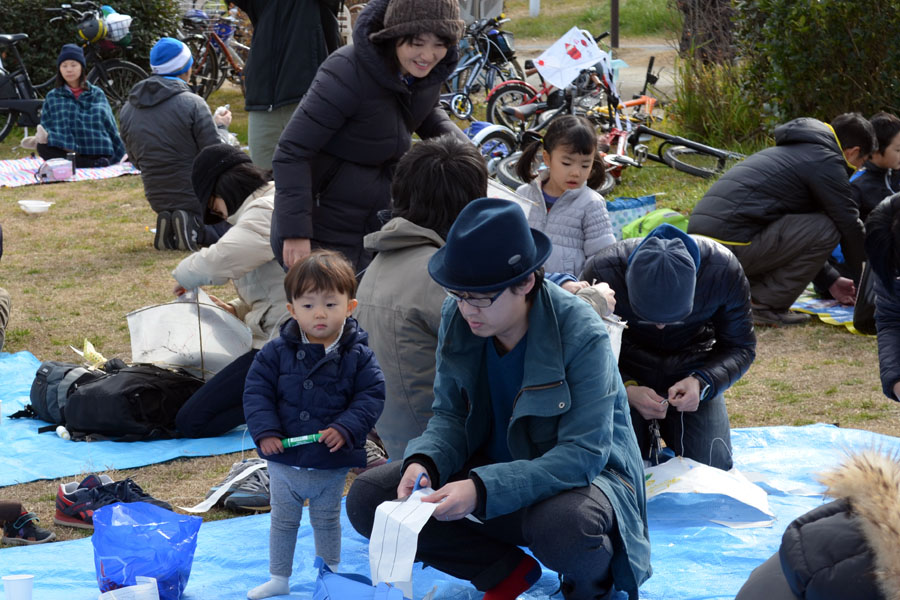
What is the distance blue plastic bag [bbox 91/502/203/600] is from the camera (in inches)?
112

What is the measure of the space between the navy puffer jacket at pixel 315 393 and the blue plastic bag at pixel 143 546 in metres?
0.32

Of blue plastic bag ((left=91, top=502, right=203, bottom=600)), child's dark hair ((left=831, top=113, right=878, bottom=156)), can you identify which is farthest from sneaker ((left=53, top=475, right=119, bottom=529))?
child's dark hair ((left=831, top=113, right=878, bottom=156))

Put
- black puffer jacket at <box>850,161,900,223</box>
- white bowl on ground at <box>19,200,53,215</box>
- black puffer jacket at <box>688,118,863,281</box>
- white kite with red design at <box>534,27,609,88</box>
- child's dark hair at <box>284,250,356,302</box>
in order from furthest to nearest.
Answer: white bowl on ground at <box>19,200,53,215</box> → white kite with red design at <box>534,27,609,88</box> → black puffer jacket at <box>850,161,900,223</box> → black puffer jacket at <box>688,118,863,281</box> → child's dark hair at <box>284,250,356,302</box>

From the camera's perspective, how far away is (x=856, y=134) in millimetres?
5820

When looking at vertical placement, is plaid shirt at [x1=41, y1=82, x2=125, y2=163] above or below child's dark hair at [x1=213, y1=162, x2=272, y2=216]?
below

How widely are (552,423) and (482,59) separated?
1074cm

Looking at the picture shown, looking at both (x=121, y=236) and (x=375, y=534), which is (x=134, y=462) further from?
(x=121, y=236)

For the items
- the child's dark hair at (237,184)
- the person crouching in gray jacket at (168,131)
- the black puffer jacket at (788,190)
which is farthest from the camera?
the person crouching in gray jacket at (168,131)

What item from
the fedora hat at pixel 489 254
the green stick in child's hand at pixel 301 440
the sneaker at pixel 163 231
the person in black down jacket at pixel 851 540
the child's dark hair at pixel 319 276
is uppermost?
the fedora hat at pixel 489 254

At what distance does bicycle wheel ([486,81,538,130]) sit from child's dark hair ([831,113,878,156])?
558cm

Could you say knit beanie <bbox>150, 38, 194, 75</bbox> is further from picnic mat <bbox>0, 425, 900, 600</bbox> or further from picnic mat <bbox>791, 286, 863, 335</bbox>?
picnic mat <bbox>0, 425, 900, 600</bbox>

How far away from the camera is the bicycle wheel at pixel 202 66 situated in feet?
43.6

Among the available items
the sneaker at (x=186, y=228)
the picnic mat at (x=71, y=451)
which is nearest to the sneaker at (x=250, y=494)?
the picnic mat at (x=71, y=451)

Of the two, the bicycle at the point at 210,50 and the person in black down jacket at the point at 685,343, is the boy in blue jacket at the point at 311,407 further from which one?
the bicycle at the point at 210,50
